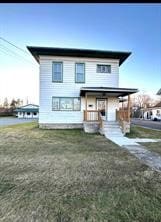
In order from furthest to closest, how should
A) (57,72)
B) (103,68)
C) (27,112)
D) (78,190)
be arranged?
1. (27,112)
2. (103,68)
3. (57,72)
4. (78,190)

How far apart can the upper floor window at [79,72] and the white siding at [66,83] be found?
274mm

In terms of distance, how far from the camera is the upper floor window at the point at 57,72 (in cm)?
1479

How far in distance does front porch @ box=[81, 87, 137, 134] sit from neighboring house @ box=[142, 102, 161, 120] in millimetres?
28886

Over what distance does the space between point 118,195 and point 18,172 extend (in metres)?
2.79

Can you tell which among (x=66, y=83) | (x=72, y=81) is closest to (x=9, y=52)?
(x=66, y=83)

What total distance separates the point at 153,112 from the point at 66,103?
129ft

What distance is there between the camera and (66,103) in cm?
1504

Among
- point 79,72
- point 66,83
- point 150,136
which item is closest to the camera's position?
point 150,136

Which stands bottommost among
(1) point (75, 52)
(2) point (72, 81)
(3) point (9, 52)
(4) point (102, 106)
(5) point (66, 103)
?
(4) point (102, 106)

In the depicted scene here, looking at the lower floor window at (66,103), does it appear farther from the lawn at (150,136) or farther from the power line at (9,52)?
the power line at (9,52)

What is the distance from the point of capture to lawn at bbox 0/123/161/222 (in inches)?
107

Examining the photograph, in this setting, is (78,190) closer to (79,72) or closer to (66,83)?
(66,83)

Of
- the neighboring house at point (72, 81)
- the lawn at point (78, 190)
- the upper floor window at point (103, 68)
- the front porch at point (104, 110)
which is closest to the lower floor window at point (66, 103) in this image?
the neighboring house at point (72, 81)

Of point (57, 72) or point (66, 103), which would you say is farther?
point (66, 103)
